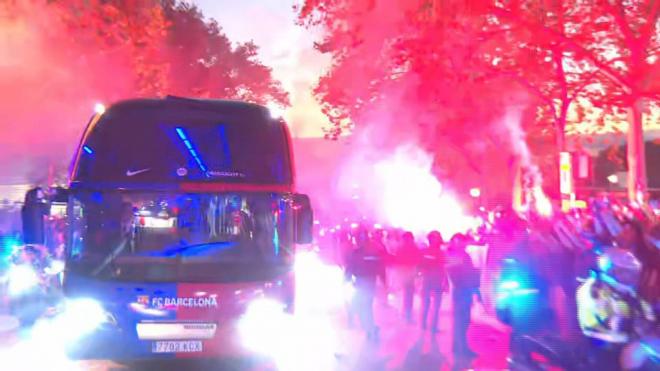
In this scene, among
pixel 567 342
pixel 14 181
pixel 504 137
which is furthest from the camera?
pixel 504 137

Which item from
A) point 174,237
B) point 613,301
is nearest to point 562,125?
point 613,301

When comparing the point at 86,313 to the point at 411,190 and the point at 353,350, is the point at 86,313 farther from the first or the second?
the point at 411,190

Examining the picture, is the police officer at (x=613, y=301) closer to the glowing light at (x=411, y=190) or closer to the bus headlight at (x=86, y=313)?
the bus headlight at (x=86, y=313)

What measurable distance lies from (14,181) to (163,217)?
17518 mm

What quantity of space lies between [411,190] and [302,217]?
99.8ft

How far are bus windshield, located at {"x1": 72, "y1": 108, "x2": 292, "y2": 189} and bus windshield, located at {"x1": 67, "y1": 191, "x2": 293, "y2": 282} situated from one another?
239mm

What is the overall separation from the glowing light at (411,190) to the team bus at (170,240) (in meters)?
25.7

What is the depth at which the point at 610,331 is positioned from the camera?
7.73 metres

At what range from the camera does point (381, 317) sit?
15109 mm

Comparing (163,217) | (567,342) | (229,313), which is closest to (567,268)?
(567,342)

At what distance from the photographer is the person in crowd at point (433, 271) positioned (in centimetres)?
1193

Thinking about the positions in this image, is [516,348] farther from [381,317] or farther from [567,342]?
[381,317]

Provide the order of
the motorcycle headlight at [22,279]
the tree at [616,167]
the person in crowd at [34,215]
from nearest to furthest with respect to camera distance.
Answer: the person in crowd at [34,215], the motorcycle headlight at [22,279], the tree at [616,167]

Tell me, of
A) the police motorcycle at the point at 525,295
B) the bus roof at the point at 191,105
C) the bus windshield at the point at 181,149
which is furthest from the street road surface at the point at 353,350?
the bus roof at the point at 191,105
